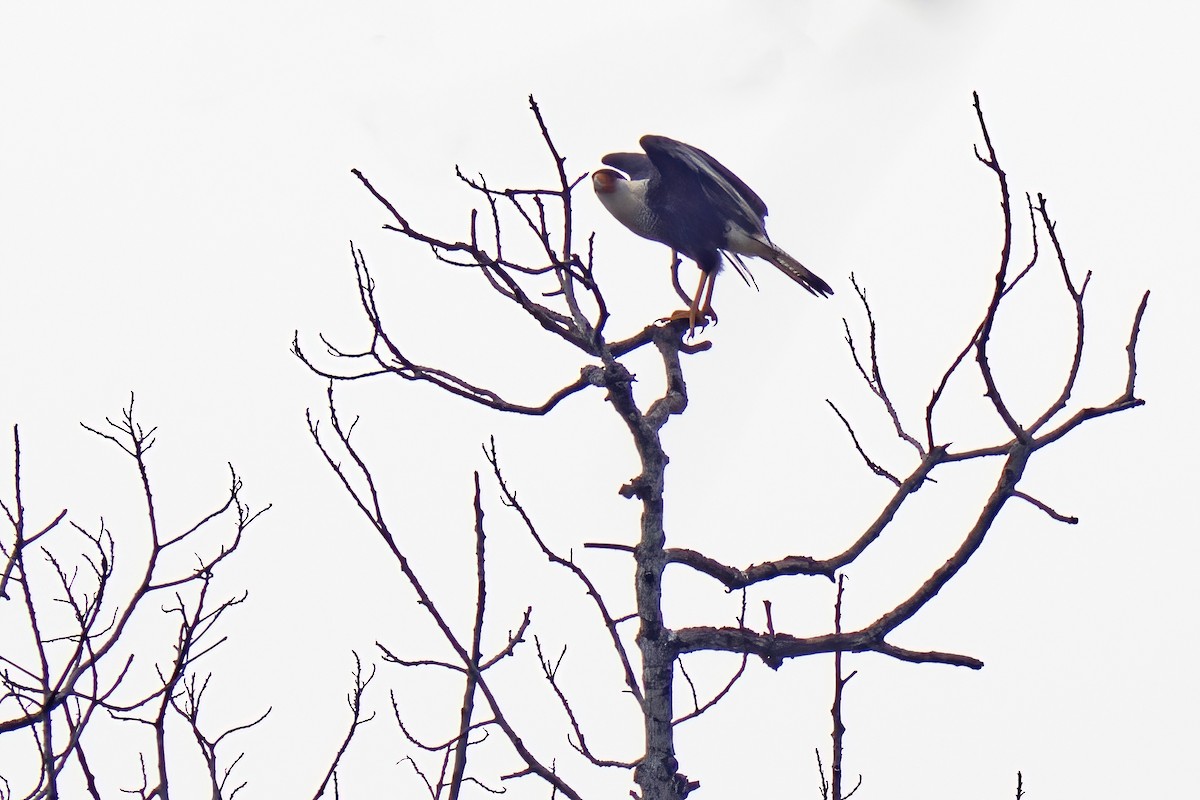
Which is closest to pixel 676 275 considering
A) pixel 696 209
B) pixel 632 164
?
pixel 696 209

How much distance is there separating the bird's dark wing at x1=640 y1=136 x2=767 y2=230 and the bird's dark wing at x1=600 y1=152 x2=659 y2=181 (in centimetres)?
17

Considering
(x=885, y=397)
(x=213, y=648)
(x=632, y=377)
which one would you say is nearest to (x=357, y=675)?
(x=213, y=648)

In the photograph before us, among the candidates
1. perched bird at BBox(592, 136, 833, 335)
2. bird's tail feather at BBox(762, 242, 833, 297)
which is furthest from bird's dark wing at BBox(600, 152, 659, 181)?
bird's tail feather at BBox(762, 242, 833, 297)

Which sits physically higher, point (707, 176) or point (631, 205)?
point (631, 205)

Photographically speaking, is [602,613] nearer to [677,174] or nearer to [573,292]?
[573,292]

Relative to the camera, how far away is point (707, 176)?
6.06m

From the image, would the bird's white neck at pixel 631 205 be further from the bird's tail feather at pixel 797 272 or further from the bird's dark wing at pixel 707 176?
the bird's tail feather at pixel 797 272

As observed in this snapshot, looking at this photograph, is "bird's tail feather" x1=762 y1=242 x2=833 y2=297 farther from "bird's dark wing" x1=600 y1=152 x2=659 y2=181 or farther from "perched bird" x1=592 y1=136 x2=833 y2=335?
"bird's dark wing" x1=600 y1=152 x2=659 y2=181

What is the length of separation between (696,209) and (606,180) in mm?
541

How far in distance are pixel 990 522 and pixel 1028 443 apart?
243 millimetres

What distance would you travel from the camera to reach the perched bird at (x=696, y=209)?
6047 mm

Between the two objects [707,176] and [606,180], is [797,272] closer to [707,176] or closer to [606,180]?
[707,176]

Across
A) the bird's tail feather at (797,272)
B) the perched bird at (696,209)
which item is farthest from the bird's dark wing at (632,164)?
the bird's tail feather at (797,272)

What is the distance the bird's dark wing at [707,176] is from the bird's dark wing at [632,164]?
17 centimetres
